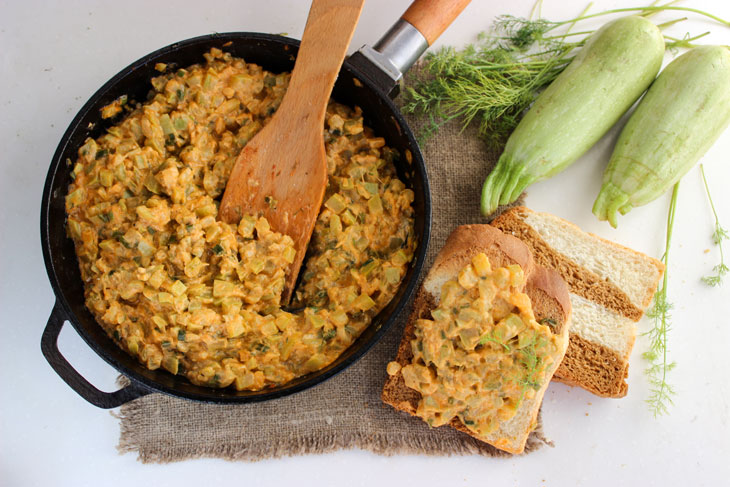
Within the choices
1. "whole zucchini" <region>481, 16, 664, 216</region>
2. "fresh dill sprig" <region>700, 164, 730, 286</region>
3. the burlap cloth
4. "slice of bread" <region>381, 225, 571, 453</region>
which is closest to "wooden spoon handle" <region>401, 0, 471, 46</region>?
"whole zucchini" <region>481, 16, 664, 216</region>

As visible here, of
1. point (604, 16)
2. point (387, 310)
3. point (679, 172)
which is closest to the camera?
point (387, 310)

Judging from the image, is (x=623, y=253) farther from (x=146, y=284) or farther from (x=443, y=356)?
(x=146, y=284)

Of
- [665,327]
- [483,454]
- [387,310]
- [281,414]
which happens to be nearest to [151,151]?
[387,310]

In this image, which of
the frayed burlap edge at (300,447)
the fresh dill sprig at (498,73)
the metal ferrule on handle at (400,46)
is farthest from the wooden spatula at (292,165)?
the frayed burlap edge at (300,447)

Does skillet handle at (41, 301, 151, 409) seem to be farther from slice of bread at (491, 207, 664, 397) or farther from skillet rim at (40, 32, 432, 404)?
slice of bread at (491, 207, 664, 397)

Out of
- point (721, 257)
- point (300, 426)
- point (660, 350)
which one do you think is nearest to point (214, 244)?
point (300, 426)

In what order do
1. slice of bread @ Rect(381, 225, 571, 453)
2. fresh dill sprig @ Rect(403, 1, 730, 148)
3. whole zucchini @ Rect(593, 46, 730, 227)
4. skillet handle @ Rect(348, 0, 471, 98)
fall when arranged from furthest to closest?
1. fresh dill sprig @ Rect(403, 1, 730, 148)
2. whole zucchini @ Rect(593, 46, 730, 227)
3. slice of bread @ Rect(381, 225, 571, 453)
4. skillet handle @ Rect(348, 0, 471, 98)

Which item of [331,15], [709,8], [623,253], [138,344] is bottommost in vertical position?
[138,344]

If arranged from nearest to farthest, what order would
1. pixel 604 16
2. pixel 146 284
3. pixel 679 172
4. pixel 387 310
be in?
pixel 146 284
pixel 387 310
pixel 679 172
pixel 604 16
